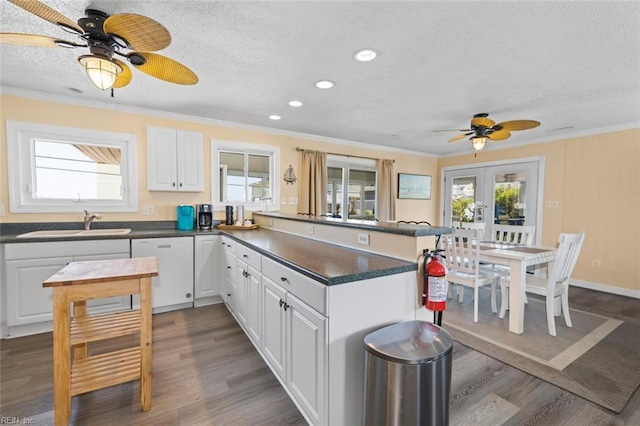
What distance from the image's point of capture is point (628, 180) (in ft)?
13.1

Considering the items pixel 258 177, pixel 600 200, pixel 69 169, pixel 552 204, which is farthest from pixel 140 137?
pixel 600 200

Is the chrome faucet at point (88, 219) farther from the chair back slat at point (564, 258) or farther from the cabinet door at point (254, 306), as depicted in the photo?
the chair back slat at point (564, 258)

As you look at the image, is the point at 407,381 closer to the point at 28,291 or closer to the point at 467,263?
the point at 467,263

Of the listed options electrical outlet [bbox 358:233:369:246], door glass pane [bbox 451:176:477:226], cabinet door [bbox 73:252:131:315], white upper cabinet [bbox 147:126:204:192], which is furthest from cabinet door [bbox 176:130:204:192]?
door glass pane [bbox 451:176:477:226]

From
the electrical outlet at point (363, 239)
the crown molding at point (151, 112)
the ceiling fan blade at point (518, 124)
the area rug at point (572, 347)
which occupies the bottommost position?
the area rug at point (572, 347)

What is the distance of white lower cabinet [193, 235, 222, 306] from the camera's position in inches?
131

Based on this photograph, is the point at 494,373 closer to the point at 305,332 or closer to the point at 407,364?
the point at 407,364

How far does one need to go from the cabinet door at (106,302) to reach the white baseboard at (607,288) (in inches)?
251

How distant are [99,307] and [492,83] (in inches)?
178

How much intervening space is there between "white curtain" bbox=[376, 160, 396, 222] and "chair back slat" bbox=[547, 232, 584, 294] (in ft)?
10.3

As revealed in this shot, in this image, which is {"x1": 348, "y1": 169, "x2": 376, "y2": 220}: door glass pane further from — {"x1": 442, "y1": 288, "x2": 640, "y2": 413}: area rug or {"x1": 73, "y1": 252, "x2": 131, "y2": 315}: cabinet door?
{"x1": 73, "y1": 252, "x2": 131, "y2": 315}: cabinet door

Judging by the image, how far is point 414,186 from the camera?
20.6 feet

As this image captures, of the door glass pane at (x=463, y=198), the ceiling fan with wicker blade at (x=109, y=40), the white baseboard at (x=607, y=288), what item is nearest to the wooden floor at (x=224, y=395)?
the ceiling fan with wicker blade at (x=109, y=40)

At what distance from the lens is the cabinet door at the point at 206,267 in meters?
3.34
